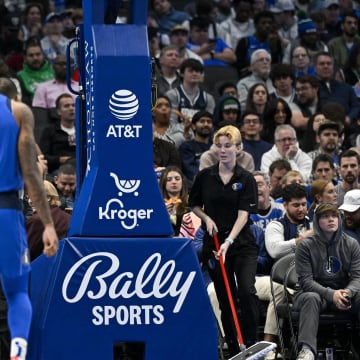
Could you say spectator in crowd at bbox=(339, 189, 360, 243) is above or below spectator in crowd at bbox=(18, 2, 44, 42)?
below

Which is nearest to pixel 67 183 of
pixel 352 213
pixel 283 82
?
pixel 352 213

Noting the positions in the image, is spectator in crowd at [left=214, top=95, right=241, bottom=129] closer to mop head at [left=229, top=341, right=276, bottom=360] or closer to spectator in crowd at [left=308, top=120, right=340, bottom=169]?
spectator in crowd at [left=308, top=120, right=340, bottom=169]

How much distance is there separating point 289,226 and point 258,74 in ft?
19.0

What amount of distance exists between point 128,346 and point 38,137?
6.46m

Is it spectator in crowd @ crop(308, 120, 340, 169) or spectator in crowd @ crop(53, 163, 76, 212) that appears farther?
spectator in crowd @ crop(308, 120, 340, 169)

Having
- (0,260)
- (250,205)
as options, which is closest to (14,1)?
(250,205)

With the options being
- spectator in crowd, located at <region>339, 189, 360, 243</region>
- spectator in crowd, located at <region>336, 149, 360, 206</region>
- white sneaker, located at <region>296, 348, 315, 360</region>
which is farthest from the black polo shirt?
spectator in crowd, located at <region>336, 149, 360, 206</region>

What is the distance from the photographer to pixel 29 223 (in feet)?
37.3

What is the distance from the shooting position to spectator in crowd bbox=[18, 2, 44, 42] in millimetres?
19922

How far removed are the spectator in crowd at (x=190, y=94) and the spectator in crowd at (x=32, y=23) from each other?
10.7 ft

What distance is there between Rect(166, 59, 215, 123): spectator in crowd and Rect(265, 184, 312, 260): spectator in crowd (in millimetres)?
3861

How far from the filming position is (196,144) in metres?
16.0

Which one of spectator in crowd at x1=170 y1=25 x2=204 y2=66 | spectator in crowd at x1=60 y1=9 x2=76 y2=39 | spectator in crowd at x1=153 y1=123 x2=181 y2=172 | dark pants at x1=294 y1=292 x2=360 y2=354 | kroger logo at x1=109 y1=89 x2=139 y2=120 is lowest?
dark pants at x1=294 y1=292 x2=360 y2=354

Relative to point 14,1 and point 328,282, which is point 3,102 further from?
point 14,1
